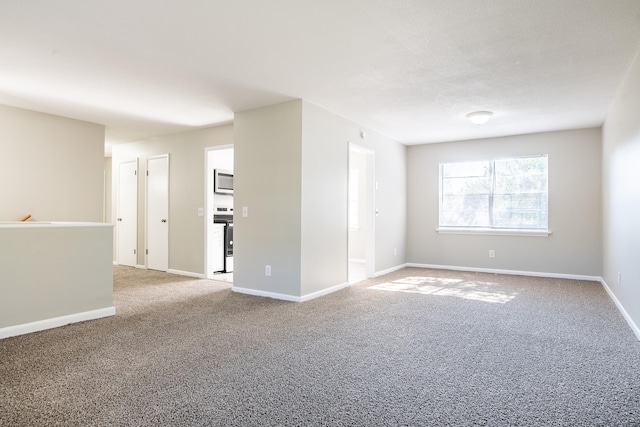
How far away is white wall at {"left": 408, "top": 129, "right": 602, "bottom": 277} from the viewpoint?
19.2 feet

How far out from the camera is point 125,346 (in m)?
2.93

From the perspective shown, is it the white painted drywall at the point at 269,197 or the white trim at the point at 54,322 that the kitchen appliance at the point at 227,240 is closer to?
the white painted drywall at the point at 269,197

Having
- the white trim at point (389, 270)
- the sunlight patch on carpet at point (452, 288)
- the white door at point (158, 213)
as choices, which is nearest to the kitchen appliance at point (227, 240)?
the white door at point (158, 213)

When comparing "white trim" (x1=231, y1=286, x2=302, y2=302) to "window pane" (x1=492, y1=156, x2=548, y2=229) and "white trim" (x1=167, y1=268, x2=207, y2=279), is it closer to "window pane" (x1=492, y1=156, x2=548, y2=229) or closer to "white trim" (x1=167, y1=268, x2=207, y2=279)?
"white trim" (x1=167, y1=268, x2=207, y2=279)

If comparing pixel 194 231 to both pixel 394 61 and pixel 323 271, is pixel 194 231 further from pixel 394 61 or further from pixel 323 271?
pixel 394 61

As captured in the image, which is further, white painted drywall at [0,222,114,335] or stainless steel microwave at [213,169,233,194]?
stainless steel microwave at [213,169,233,194]

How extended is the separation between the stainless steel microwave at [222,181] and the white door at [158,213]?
2.98 ft

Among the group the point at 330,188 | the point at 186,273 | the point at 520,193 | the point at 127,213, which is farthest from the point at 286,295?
the point at 520,193

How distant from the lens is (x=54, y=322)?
11.2 feet

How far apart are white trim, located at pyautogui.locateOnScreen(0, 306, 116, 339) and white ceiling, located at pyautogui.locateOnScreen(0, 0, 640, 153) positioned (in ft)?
7.53

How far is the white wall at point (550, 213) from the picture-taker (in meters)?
5.86

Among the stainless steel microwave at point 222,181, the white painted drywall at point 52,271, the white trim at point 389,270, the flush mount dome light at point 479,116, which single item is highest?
the flush mount dome light at point 479,116

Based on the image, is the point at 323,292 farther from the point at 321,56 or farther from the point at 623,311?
the point at 623,311

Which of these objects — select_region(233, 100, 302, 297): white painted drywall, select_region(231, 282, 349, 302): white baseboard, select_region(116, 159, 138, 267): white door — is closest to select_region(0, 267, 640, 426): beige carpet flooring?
select_region(231, 282, 349, 302): white baseboard
